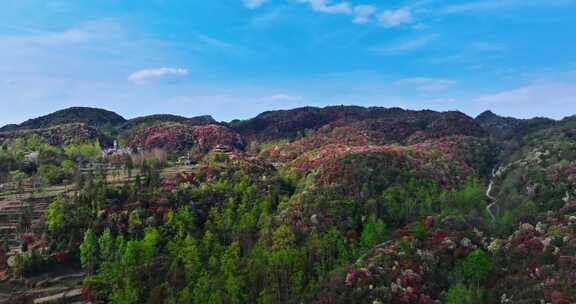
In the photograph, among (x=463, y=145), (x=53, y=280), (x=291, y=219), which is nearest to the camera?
(x=53, y=280)

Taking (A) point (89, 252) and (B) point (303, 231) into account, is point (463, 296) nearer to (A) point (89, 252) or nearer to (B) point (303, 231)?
(B) point (303, 231)

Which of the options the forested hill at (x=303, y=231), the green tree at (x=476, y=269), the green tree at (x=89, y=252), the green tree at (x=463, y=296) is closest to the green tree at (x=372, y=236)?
the forested hill at (x=303, y=231)

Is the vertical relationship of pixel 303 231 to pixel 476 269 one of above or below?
above

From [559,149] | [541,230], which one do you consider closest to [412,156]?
[559,149]

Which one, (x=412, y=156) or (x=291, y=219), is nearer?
(x=291, y=219)

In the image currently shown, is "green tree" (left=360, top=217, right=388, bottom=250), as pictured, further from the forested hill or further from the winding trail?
the winding trail

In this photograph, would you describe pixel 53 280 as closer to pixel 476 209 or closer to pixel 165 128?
pixel 476 209

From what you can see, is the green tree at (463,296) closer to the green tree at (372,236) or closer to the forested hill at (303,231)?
the forested hill at (303,231)

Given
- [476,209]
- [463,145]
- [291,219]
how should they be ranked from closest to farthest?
[291,219], [476,209], [463,145]

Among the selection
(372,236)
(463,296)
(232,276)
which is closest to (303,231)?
(372,236)
